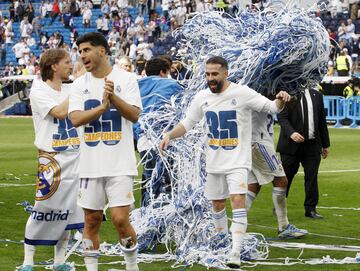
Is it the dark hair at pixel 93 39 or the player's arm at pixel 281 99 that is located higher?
the dark hair at pixel 93 39

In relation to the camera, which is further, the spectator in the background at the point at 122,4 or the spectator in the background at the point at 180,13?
the spectator in the background at the point at 122,4

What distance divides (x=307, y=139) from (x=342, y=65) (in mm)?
21782

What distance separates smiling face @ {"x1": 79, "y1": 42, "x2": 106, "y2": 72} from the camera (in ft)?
27.0

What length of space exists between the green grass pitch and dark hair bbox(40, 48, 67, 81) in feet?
5.87

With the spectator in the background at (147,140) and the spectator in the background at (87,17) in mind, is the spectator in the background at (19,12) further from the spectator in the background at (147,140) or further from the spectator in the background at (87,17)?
the spectator in the background at (147,140)

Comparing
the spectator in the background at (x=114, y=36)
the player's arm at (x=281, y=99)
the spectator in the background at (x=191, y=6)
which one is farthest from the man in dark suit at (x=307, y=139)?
the spectator in the background at (x=114, y=36)

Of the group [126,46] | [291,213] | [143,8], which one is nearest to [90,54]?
[291,213]

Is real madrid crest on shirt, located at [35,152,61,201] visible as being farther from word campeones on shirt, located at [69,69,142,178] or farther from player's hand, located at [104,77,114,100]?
player's hand, located at [104,77,114,100]

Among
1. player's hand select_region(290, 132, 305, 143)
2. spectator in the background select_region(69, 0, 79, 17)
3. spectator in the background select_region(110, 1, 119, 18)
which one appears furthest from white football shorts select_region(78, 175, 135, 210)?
spectator in the background select_region(69, 0, 79, 17)

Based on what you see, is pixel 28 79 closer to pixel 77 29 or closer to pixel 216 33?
pixel 77 29

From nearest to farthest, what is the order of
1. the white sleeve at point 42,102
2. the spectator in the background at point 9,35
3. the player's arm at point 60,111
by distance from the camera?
the player's arm at point 60,111 → the white sleeve at point 42,102 → the spectator in the background at point 9,35

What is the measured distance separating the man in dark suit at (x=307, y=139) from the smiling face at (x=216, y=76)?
3.13 m

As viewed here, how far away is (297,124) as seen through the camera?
13047 millimetres

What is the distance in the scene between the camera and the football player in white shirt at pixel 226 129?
32.0 ft
